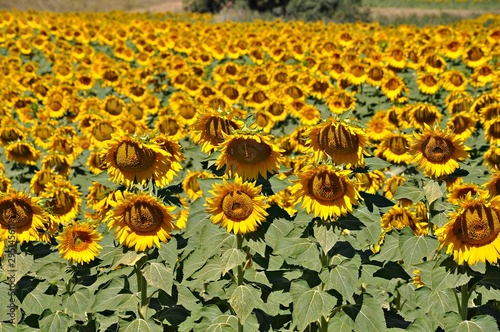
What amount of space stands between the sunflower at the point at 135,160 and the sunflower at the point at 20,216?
569 millimetres

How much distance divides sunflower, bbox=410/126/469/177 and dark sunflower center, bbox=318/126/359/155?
80 centimetres

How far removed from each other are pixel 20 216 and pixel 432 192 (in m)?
2.77

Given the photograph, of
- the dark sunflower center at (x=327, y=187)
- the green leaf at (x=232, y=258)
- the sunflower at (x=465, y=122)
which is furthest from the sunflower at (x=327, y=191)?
the sunflower at (x=465, y=122)

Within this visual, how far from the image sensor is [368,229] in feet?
11.2

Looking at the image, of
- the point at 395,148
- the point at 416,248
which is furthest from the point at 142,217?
the point at 395,148

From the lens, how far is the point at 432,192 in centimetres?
390

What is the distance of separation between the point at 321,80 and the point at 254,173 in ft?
21.3

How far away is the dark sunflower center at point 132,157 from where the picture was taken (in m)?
3.54

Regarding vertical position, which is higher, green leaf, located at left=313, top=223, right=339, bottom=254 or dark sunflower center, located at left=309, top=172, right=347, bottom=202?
dark sunflower center, located at left=309, top=172, right=347, bottom=202

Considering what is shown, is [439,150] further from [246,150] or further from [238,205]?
[238,205]

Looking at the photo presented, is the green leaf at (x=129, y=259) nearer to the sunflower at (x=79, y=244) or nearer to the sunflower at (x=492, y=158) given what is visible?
the sunflower at (x=79, y=244)

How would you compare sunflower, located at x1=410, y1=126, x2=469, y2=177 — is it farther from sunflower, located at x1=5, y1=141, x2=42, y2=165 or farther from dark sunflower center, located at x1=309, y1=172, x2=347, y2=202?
sunflower, located at x1=5, y1=141, x2=42, y2=165

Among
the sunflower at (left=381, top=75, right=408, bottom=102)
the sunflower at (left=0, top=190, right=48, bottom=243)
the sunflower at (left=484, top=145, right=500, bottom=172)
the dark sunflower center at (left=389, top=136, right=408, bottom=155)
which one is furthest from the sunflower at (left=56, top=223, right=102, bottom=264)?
the sunflower at (left=381, top=75, right=408, bottom=102)

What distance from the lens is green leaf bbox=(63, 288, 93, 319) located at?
12.2ft
